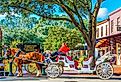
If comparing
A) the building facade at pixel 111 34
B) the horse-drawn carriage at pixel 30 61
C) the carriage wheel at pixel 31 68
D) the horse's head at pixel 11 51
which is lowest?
the carriage wheel at pixel 31 68

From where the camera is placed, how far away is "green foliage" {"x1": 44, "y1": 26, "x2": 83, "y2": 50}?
198 ft

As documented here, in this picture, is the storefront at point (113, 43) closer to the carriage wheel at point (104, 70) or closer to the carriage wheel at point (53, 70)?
the carriage wheel at point (104, 70)

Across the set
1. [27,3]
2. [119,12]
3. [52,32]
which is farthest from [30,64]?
[52,32]

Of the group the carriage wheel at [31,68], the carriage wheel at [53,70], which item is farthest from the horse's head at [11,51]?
the carriage wheel at [53,70]

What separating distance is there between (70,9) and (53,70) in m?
5.46

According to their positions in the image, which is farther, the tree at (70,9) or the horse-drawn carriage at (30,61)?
the tree at (70,9)

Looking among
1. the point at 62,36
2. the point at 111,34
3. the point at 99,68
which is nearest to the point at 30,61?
the point at 99,68

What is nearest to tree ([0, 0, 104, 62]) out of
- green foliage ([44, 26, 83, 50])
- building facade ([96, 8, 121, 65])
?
building facade ([96, 8, 121, 65])

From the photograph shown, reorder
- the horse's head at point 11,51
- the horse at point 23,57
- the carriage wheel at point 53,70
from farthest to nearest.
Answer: the horse at point 23,57 → the horse's head at point 11,51 → the carriage wheel at point 53,70

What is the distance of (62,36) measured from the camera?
6116 centimetres

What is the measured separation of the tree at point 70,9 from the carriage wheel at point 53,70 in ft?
13.9

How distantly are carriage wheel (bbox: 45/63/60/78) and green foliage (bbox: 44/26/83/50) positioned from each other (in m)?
36.7

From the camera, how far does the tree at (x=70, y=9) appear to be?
24922 millimetres

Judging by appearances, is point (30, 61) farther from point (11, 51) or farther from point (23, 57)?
point (11, 51)
